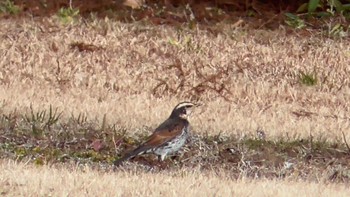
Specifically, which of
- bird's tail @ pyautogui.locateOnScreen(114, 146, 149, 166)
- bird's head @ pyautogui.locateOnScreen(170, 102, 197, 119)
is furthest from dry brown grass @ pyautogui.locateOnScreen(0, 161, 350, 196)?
bird's head @ pyautogui.locateOnScreen(170, 102, 197, 119)

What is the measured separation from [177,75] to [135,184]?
571cm

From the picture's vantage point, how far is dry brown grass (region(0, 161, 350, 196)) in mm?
8414

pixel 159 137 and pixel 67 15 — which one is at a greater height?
pixel 67 15

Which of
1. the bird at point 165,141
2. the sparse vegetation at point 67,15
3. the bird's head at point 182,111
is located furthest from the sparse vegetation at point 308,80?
the sparse vegetation at point 67,15

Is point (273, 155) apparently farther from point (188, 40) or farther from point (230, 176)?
point (188, 40)

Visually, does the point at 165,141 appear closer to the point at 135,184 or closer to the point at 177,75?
the point at 135,184

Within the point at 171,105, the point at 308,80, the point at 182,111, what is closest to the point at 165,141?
the point at 182,111

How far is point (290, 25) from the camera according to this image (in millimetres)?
17547

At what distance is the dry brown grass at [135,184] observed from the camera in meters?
8.41

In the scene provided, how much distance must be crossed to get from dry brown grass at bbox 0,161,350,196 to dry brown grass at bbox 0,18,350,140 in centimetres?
196

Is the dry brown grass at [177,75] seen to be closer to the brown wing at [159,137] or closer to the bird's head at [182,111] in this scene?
the bird's head at [182,111]

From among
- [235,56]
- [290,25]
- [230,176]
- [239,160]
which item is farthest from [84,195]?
[290,25]

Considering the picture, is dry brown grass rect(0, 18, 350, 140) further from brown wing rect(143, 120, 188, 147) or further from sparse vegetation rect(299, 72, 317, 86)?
brown wing rect(143, 120, 188, 147)

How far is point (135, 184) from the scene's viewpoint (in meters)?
8.85
